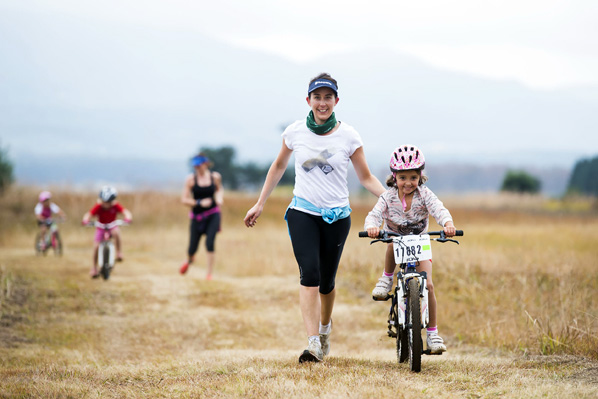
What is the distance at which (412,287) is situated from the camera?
6.27 meters

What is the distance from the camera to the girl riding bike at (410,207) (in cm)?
651

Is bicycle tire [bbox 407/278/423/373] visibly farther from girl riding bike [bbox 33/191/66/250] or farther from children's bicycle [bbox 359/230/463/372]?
girl riding bike [bbox 33/191/66/250]

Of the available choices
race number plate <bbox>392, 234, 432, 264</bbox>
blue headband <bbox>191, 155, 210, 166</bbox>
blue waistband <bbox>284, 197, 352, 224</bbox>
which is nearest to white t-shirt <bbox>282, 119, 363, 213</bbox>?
blue waistband <bbox>284, 197, 352, 224</bbox>

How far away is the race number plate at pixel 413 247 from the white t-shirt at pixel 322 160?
2.30ft

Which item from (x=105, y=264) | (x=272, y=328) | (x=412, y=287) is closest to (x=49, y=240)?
(x=105, y=264)

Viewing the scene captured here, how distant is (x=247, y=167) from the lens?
7519 cm

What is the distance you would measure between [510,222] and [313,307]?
86.5 ft

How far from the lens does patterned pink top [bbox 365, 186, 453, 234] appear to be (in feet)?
21.6

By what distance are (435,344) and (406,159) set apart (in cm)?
169

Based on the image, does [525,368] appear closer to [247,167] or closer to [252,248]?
[252,248]

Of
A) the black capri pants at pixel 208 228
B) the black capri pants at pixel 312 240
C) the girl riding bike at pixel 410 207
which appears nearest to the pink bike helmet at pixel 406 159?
the girl riding bike at pixel 410 207

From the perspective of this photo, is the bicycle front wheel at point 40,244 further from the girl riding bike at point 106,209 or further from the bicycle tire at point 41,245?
A: the girl riding bike at point 106,209

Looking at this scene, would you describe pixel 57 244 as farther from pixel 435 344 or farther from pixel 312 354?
pixel 435 344

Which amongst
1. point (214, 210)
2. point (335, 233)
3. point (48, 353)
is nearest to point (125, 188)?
point (214, 210)
